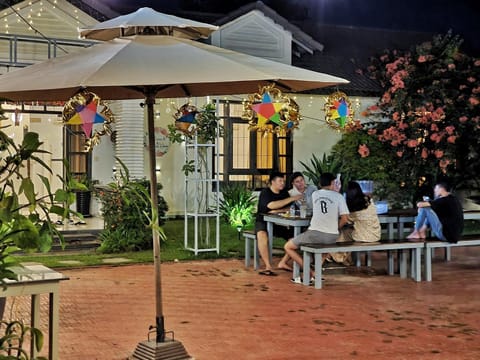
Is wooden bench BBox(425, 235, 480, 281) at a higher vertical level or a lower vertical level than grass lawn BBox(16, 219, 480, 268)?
higher

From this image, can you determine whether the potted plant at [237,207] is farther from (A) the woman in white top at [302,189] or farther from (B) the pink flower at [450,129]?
(B) the pink flower at [450,129]

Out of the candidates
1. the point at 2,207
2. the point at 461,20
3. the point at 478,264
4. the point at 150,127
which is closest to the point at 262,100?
the point at 150,127

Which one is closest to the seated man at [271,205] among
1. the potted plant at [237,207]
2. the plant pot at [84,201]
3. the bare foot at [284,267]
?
the bare foot at [284,267]

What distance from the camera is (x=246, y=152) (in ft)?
57.9

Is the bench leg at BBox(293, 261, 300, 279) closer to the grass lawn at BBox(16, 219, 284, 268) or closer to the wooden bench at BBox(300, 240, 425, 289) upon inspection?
the wooden bench at BBox(300, 240, 425, 289)

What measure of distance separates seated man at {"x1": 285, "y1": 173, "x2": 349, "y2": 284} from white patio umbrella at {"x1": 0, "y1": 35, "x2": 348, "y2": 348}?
11.8 ft

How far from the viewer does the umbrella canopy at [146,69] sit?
486 centimetres

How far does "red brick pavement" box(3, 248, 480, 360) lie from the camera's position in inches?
248

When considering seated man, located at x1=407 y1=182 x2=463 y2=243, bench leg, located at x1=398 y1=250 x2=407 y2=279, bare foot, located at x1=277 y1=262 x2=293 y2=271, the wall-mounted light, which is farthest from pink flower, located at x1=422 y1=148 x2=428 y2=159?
the wall-mounted light

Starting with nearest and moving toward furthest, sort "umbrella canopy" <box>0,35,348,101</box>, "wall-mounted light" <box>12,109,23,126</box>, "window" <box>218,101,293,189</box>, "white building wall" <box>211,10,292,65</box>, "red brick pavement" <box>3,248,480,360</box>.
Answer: "umbrella canopy" <box>0,35,348,101</box> < "red brick pavement" <box>3,248,480,360</box> < "wall-mounted light" <box>12,109,23,126</box> < "white building wall" <box>211,10,292,65</box> < "window" <box>218,101,293,189</box>

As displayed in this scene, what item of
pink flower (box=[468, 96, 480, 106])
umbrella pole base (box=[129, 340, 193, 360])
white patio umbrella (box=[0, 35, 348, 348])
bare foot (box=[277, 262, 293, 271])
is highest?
pink flower (box=[468, 96, 480, 106])

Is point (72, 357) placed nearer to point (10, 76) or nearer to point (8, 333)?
point (10, 76)

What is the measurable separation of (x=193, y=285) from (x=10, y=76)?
4.54 m

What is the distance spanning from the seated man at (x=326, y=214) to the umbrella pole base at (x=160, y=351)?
406cm
